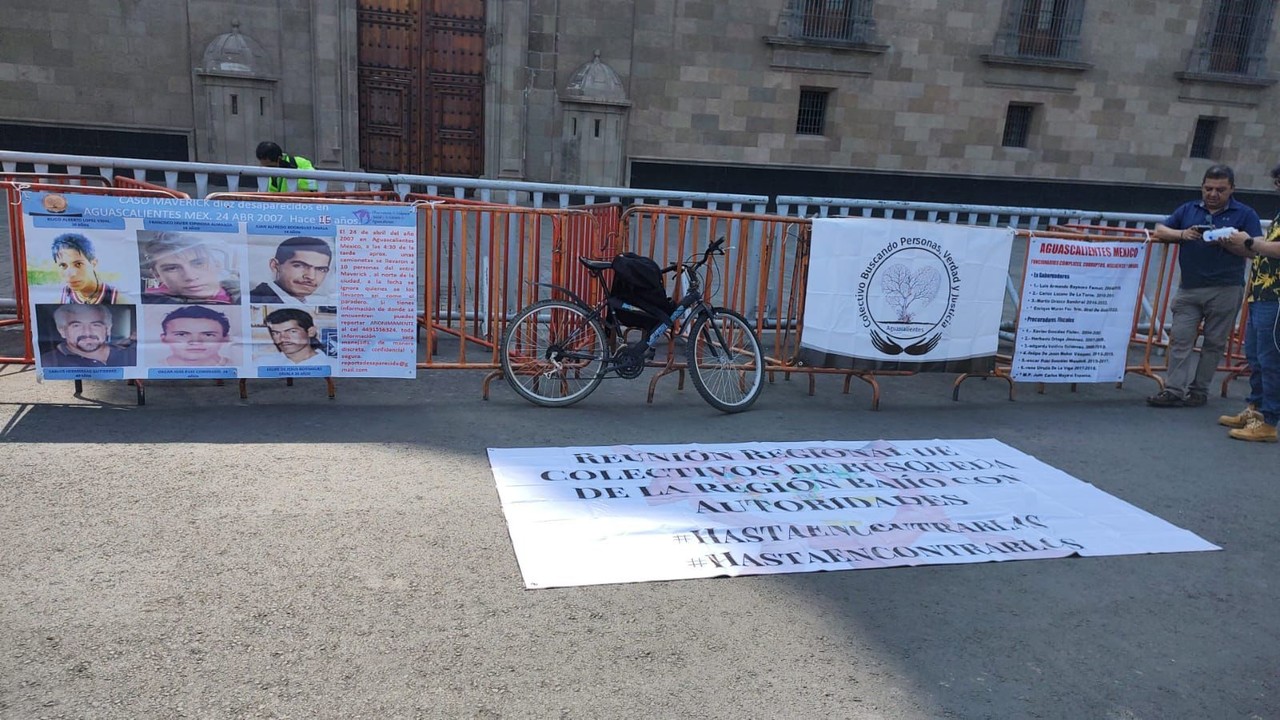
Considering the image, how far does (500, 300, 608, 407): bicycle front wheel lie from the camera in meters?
6.43

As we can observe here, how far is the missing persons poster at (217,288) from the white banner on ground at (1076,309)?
5058 mm

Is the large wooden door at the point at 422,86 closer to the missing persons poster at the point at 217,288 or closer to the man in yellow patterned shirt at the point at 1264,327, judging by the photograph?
the missing persons poster at the point at 217,288

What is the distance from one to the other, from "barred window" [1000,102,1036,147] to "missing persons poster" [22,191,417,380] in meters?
18.4

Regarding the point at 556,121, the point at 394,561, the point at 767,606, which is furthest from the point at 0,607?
the point at 556,121

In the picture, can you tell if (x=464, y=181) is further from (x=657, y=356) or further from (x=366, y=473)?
(x=366, y=473)

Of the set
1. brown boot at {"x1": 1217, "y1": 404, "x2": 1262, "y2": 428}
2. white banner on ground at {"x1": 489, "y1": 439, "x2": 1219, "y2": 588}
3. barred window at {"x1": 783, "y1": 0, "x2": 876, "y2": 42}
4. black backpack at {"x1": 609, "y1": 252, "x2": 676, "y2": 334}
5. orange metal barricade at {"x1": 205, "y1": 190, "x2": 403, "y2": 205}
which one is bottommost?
white banner on ground at {"x1": 489, "y1": 439, "x2": 1219, "y2": 588}

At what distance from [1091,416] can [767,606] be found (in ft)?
15.6

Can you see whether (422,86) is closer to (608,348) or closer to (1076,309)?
(608,348)

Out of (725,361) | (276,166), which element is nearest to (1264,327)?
(725,361)

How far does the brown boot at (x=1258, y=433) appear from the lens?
6.75 m

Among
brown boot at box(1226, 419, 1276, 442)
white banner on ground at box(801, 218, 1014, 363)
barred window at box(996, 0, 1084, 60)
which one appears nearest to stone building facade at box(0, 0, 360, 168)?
white banner on ground at box(801, 218, 1014, 363)

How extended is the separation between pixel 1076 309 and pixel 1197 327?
40.5 inches

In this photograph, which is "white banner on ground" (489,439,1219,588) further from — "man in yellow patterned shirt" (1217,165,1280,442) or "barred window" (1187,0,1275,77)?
"barred window" (1187,0,1275,77)

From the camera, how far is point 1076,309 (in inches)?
297
